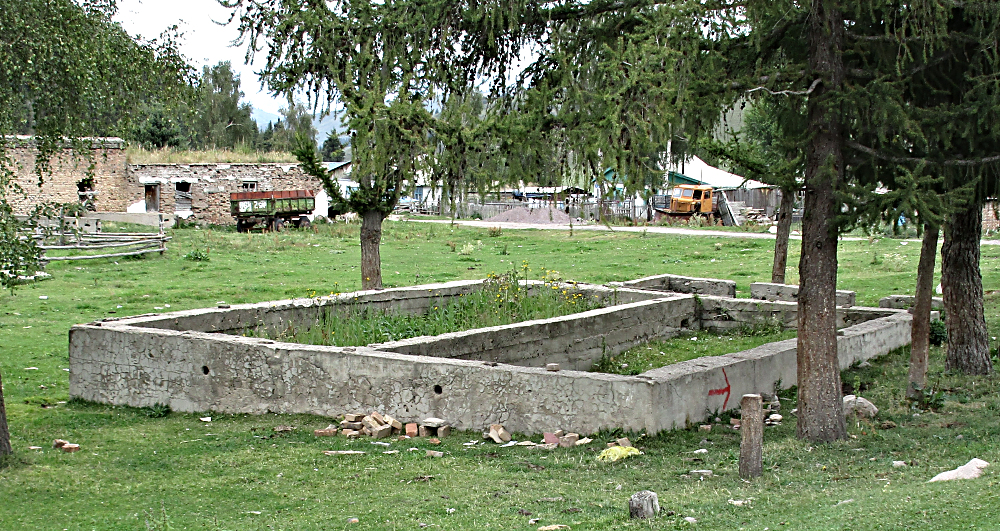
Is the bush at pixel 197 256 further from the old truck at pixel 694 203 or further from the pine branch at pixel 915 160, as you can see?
the old truck at pixel 694 203

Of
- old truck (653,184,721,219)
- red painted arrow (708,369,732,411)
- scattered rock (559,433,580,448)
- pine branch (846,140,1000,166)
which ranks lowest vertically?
scattered rock (559,433,580,448)

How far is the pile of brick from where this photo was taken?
1020 centimetres

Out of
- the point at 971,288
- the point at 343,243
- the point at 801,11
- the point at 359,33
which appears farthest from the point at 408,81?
the point at 343,243

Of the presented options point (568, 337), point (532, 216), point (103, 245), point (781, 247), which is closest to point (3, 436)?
point (568, 337)

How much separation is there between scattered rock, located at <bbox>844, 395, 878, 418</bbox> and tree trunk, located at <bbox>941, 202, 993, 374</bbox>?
2868 millimetres

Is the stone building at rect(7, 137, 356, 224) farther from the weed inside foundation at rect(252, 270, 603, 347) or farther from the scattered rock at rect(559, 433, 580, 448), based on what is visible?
the scattered rock at rect(559, 433, 580, 448)

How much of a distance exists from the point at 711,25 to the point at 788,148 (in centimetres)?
155

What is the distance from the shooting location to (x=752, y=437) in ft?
25.8

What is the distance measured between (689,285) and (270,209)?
2382cm

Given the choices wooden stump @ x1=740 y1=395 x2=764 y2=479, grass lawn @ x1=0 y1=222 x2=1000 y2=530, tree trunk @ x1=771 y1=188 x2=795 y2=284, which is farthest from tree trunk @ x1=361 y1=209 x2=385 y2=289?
wooden stump @ x1=740 y1=395 x2=764 y2=479

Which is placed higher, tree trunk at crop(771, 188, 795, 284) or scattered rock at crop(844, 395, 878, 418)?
tree trunk at crop(771, 188, 795, 284)

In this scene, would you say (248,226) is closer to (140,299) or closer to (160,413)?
(140,299)

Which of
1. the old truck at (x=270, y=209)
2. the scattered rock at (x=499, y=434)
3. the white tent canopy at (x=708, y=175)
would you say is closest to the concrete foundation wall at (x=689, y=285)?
the scattered rock at (x=499, y=434)

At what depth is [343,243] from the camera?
1346 inches
